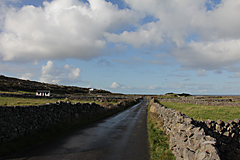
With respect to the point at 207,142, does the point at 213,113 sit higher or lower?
lower

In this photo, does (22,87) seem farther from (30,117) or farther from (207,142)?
(207,142)

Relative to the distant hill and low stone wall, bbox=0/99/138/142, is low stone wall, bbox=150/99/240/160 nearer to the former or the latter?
low stone wall, bbox=0/99/138/142

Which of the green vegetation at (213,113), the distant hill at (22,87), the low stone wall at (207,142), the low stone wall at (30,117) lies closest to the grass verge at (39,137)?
the low stone wall at (30,117)

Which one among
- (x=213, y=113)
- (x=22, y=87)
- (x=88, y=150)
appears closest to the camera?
(x=88, y=150)

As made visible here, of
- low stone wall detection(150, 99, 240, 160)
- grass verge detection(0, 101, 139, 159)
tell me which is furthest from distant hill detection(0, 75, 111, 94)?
low stone wall detection(150, 99, 240, 160)

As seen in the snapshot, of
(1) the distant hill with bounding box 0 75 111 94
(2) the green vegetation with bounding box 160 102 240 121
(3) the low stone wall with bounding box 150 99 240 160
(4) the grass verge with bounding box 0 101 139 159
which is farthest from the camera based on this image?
(1) the distant hill with bounding box 0 75 111 94

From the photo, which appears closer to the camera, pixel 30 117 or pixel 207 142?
pixel 207 142

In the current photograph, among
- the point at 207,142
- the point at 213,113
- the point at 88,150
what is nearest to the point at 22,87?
the point at 213,113

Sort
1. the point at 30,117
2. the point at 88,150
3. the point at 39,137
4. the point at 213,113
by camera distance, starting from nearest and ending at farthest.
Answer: the point at 88,150 → the point at 39,137 → the point at 30,117 → the point at 213,113

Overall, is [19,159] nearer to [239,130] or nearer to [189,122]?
[189,122]

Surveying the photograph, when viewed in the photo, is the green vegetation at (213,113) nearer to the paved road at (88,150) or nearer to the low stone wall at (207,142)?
the low stone wall at (207,142)

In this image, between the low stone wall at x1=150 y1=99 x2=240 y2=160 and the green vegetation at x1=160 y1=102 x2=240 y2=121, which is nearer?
the low stone wall at x1=150 y1=99 x2=240 y2=160

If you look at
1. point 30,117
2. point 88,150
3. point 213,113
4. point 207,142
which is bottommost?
point 88,150

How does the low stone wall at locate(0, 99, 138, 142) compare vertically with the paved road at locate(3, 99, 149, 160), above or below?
above
